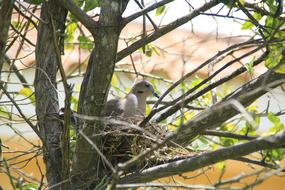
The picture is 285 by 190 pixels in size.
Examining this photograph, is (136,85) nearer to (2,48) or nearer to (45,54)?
(45,54)

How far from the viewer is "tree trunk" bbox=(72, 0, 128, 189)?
253 centimetres

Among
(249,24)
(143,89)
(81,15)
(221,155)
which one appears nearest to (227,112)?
(221,155)

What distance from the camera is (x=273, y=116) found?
10.4 feet

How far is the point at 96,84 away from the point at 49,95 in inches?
17.3

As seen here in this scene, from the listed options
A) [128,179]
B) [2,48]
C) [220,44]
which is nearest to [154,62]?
[220,44]

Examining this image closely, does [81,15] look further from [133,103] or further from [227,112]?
[133,103]

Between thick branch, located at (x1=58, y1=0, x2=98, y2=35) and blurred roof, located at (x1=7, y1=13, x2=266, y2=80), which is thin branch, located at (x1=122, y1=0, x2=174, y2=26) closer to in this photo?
thick branch, located at (x1=58, y1=0, x2=98, y2=35)

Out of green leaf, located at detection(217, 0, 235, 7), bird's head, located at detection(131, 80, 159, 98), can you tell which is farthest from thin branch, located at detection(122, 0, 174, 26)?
bird's head, located at detection(131, 80, 159, 98)

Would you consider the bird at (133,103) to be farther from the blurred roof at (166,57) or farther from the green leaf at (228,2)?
the green leaf at (228,2)

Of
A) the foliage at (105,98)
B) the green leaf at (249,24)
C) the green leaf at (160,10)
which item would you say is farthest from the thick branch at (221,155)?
the green leaf at (160,10)

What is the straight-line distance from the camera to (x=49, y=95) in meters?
2.98

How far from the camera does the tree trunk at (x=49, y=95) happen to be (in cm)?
290

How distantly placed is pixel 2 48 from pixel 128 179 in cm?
84

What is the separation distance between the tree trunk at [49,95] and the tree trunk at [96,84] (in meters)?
0.11
